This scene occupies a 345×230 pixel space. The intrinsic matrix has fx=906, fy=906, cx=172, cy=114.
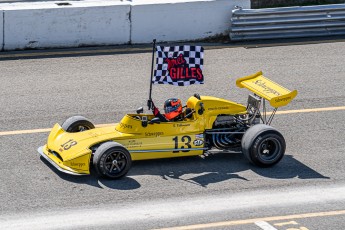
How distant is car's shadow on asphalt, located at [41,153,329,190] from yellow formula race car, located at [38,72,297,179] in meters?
0.14

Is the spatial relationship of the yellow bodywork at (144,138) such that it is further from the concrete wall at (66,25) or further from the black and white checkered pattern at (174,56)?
the concrete wall at (66,25)

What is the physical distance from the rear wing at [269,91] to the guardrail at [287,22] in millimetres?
5336

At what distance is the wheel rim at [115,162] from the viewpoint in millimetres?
12367

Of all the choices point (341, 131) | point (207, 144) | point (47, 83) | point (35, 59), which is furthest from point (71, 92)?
point (341, 131)

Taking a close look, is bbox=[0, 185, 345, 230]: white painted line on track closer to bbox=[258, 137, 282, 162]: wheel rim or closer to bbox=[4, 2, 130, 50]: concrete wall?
bbox=[258, 137, 282, 162]: wheel rim

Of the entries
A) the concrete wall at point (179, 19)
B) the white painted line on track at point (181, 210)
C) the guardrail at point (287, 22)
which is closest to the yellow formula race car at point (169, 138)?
the white painted line on track at point (181, 210)

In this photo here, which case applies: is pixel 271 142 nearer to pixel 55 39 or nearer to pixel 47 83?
pixel 47 83

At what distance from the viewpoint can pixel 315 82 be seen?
17.1 meters

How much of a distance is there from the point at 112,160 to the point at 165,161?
1.16 meters

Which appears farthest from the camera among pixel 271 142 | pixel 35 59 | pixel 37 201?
pixel 35 59

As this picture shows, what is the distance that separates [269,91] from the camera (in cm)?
1354

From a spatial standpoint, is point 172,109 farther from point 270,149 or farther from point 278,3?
point 278,3

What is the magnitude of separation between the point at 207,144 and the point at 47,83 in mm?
4546

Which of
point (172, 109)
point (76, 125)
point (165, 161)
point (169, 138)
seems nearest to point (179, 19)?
point (172, 109)
